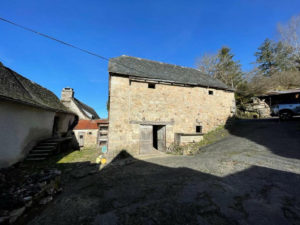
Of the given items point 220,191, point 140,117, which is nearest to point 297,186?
point 220,191

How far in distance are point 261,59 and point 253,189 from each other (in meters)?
31.6

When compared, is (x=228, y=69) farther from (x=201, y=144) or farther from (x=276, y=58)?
(x=201, y=144)

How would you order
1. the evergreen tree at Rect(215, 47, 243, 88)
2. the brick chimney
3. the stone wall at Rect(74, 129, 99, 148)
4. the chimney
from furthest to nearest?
the evergreen tree at Rect(215, 47, 243, 88), the chimney, the brick chimney, the stone wall at Rect(74, 129, 99, 148)

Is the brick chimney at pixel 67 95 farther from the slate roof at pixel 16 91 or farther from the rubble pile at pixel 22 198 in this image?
the rubble pile at pixel 22 198

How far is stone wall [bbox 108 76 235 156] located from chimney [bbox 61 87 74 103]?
10858 millimetres

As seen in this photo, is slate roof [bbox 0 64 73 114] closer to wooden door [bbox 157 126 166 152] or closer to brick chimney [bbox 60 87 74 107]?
brick chimney [bbox 60 87 74 107]

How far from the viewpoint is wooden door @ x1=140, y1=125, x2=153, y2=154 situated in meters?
8.09

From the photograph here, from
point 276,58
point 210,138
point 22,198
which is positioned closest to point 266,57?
point 276,58

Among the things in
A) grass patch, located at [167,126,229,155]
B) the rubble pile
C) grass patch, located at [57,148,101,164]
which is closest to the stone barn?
grass patch, located at [167,126,229,155]

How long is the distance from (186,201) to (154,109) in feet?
21.0

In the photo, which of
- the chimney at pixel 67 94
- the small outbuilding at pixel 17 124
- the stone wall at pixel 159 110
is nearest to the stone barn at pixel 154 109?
the stone wall at pixel 159 110

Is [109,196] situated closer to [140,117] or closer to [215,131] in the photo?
[140,117]

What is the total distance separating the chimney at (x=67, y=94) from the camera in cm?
1486

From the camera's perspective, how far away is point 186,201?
2.50 meters
